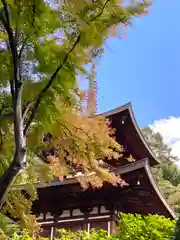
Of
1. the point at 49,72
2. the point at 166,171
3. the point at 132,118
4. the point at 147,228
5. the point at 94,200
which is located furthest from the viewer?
the point at 166,171

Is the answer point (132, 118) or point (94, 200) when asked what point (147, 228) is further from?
point (132, 118)

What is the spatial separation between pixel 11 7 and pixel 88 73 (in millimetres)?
1384

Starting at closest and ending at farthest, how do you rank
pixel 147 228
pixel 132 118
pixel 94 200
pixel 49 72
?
pixel 49 72, pixel 147 228, pixel 94 200, pixel 132 118

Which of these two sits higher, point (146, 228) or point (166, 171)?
point (166, 171)

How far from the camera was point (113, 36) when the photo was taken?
18.9 ft

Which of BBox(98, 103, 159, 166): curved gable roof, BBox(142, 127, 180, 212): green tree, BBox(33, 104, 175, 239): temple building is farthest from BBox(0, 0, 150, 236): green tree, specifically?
BBox(142, 127, 180, 212): green tree

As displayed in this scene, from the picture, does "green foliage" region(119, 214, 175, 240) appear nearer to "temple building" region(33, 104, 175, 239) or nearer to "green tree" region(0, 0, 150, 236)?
"green tree" region(0, 0, 150, 236)

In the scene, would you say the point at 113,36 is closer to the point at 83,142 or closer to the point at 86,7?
the point at 86,7

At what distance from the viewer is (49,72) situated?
215 inches

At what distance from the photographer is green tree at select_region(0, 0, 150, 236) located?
16.5ft

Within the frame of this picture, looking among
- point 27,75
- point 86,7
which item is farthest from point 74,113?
point 86,7

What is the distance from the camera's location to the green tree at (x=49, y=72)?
503 cm

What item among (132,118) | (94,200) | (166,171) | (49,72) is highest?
(166,171)

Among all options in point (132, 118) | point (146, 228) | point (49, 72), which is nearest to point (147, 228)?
point (146, 228)
